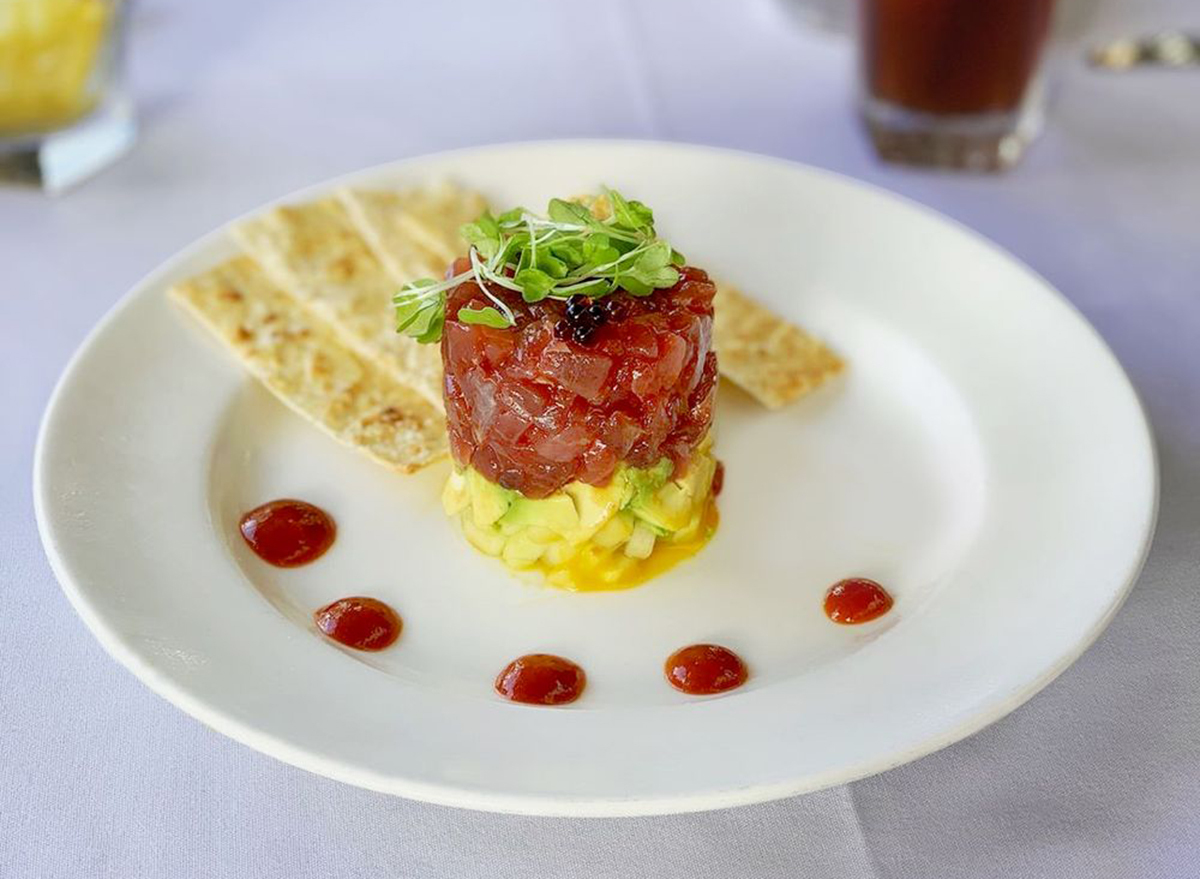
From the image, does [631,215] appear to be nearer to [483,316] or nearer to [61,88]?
[483,316]

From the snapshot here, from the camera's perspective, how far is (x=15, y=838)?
194 centimetres

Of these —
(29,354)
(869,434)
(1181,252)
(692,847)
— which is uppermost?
(29,354)

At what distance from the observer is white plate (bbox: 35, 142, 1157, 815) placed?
1.86 m

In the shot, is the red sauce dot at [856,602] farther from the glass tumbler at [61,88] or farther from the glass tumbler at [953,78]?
the glass tumbler at [61,88]

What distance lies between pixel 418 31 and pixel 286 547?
2310 millimetres

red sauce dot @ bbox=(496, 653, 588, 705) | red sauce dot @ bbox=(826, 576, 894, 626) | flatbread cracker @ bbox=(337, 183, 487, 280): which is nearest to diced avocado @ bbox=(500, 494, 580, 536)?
red sauce dot @ bbox=(496, 653, 588, 705)

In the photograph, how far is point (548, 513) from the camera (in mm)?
2377

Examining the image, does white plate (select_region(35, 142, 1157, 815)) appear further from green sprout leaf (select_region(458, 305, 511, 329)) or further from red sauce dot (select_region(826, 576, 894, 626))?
green sprout leaf (select_region(458, 305, 511, 329))

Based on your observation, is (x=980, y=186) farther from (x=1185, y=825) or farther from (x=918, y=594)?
(x=1185, y=825)

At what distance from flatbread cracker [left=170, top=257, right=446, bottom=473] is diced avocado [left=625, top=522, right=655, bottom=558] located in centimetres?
44

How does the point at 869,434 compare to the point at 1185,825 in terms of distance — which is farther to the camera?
the point at 869,434

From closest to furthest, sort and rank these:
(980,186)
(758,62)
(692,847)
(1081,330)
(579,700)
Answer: (692,847)
(579,700)
(1081,330)
(980,186)
(758,62)

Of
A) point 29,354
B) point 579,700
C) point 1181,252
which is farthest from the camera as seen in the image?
point 1181,252

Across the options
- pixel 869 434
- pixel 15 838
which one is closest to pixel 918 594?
pixel 869 434
